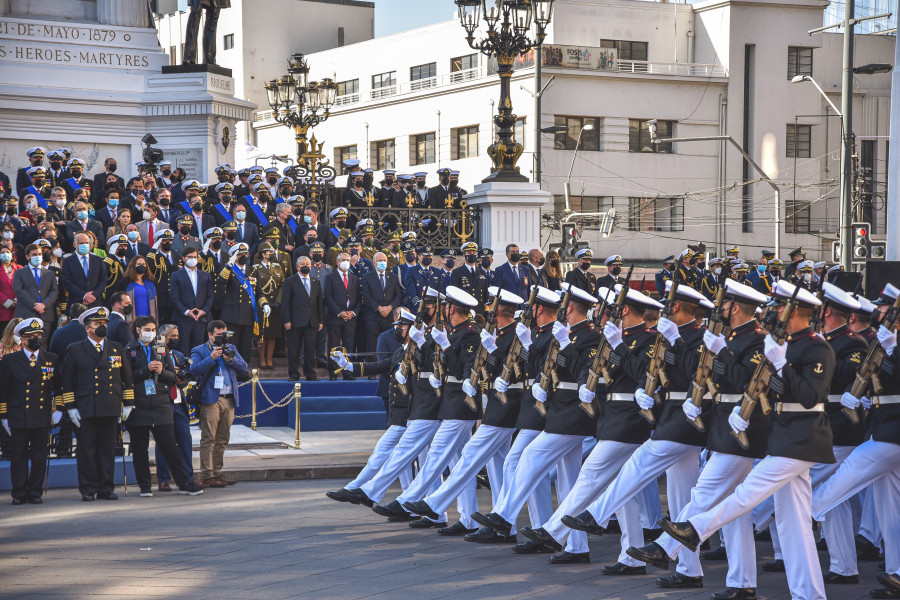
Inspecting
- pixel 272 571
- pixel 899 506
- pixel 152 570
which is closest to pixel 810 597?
pixel 899 506

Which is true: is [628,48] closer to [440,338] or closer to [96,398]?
[96,398]

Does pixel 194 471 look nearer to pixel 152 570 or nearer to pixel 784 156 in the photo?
pixel 152 570

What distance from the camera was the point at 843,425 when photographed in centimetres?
887

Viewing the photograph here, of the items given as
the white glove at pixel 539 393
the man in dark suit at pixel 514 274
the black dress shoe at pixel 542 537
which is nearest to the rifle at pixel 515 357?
the white glove at pixel 539 393

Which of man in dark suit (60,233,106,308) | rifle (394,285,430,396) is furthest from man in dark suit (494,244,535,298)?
rifle (394,285,430,396)

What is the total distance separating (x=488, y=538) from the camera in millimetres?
9797

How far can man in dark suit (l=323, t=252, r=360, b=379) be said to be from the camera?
17.1m

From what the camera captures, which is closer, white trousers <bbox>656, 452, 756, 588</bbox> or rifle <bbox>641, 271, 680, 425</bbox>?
white trousers <bbox>656, 452, 756, 588</bbox>

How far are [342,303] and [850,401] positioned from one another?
975 cm

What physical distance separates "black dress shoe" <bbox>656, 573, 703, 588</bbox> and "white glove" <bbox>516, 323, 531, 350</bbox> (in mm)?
2474

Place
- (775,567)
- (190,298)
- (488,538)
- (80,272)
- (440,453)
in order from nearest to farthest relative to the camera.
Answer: (775,567)
(488,538)
(440,453)
(80,272)
(190,298)

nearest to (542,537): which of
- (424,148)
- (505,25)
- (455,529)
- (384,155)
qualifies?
(455,529)

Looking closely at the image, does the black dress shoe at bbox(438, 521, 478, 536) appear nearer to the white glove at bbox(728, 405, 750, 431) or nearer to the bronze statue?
the white glove at bbox(728, 405, 750, 431)

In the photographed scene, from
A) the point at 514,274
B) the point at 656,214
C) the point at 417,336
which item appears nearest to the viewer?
the point at 417,336
